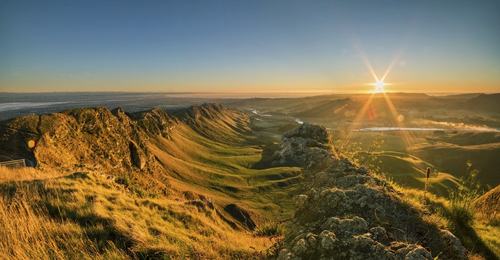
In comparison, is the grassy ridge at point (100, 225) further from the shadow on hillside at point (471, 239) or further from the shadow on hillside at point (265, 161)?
the shadow on hillside at point (265, 161)

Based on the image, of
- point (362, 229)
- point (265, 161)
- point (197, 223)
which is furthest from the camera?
point (265, 161)

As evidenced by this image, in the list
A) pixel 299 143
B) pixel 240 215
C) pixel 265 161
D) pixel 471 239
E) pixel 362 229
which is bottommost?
pixel 265 161

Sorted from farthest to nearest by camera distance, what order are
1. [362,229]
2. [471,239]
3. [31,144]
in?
[31,144], [471,239], [362,229]

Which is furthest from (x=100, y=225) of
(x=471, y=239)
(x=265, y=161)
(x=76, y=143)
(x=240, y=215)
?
(x=265, y=161)

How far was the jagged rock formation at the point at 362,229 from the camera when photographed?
25.6ft

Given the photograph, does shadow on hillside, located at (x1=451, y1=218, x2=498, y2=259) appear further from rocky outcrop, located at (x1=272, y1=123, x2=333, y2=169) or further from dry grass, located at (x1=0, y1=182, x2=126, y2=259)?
rocky outcrop, located at (x1=272, y1=123, x2=333, y2=169)

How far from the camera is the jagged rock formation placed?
779 centimetres

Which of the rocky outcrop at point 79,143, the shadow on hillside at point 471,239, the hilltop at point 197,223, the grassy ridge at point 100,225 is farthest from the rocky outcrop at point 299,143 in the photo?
the shadow on hillside at point 471,239

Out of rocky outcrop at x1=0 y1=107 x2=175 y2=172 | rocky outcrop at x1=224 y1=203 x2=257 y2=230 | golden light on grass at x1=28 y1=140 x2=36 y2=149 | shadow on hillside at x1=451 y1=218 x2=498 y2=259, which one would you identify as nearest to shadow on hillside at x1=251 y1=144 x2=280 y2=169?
rocky outcrop at x1=0 y1=107 x2=175 y2=172

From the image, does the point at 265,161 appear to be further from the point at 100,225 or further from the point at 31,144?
the point at 100,225

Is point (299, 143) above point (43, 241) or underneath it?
underneath

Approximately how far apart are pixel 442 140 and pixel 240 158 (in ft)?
453

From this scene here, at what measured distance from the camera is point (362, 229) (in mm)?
8617

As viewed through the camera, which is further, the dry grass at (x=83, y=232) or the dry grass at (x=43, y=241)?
the dry grass at (x=83, y=232)
